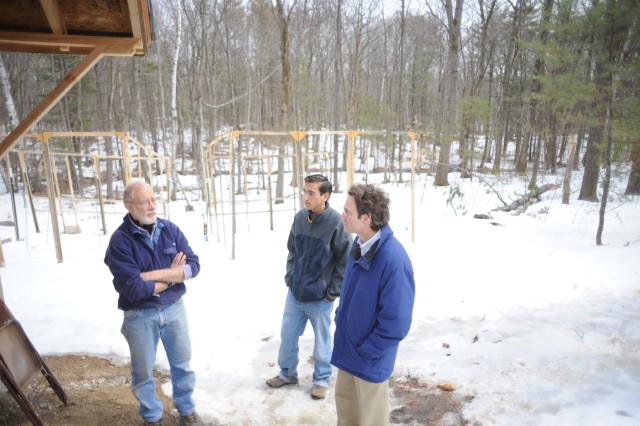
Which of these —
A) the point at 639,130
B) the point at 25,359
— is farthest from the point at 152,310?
the point at 639,130

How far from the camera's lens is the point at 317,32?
23.7m

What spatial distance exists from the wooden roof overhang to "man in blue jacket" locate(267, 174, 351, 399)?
174 cm

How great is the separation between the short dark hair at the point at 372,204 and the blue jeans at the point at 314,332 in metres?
1.18

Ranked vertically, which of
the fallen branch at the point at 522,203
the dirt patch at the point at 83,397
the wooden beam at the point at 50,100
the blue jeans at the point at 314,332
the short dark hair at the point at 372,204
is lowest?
the fallen branch at the point at 522,203

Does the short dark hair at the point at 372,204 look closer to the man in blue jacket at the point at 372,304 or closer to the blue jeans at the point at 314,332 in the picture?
the man in blue jacket at the point at 372,304

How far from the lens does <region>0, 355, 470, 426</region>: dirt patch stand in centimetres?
276

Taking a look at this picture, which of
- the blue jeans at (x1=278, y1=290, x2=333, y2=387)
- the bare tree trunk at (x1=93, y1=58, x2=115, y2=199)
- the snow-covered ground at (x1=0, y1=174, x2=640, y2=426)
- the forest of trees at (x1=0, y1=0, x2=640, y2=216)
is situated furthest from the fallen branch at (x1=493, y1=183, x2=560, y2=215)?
the bare tree trunk at (x1=93, y1=58, x2=115, y2=199)

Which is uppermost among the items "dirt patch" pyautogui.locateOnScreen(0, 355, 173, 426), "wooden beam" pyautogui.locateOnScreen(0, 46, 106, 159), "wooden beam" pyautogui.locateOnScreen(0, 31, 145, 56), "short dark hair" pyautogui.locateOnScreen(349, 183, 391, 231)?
"wooden beam" pyautogui.locateOnScreen(0, 31, 145, 56)

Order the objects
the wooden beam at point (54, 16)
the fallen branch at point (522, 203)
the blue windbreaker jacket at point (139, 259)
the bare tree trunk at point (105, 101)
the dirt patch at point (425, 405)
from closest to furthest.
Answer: the blue windbreaker jacket at point (139, 259), the wooden beam at point (54, 16), the dirt patch at point (425, 405), the fallen branch at point (522, 203), the bare tree trunk at point (105, 101)

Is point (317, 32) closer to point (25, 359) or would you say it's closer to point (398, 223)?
point (398, 223)

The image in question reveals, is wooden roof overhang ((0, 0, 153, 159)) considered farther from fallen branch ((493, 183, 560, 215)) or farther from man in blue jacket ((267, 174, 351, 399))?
fallen branch ((493, 183, 560, 215))

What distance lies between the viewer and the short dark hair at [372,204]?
84.0 inches

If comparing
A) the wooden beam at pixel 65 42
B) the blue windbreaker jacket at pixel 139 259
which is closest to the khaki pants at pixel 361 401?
the blue windbreaker jacket at pixel 139 259

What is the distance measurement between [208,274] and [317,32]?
20923mm
